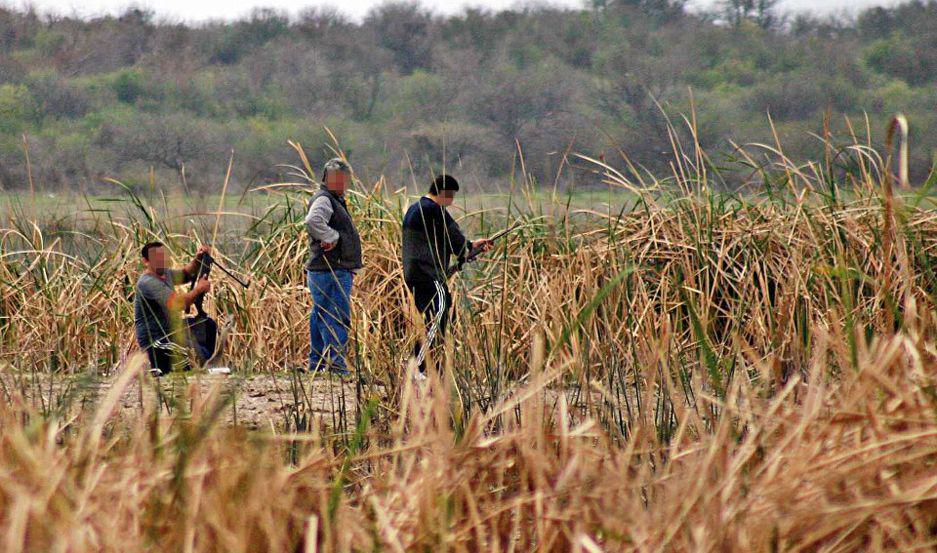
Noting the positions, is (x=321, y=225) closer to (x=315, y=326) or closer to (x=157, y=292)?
(x=315, y=326)

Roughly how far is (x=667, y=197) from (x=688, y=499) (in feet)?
17.2

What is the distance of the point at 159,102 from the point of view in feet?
146

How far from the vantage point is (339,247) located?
6684mm

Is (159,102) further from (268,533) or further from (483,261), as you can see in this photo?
(268,533)

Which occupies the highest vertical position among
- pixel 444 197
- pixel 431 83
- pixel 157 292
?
pixel 444 197

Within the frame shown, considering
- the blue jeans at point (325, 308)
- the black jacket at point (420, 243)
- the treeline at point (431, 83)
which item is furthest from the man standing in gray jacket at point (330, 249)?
the treeline at point (431, 83)

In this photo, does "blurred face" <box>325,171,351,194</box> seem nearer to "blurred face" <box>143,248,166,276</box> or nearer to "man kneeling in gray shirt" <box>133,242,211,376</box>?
"man kneeling in gray shirt" <box>133,242,211,376</box>

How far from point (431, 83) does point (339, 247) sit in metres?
39.4

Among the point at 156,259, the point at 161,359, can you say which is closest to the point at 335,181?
the point at 156,259

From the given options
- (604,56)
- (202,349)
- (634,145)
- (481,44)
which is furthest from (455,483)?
(481,44)

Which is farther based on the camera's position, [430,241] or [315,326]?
[315,326]

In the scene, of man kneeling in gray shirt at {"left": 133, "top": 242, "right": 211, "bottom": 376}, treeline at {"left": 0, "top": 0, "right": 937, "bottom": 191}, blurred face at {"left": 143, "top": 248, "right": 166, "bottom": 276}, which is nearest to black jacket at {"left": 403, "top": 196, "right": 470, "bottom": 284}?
man kneeling in gray shirt at {"left": 133, "top": 242, "right": 211, "bottom": 376}

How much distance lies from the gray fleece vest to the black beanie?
1.92 ft

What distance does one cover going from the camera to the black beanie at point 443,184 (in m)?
6.28
